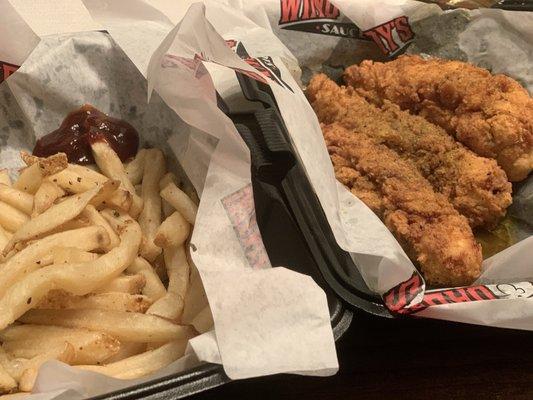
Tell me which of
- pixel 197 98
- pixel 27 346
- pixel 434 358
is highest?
pixel 197 98

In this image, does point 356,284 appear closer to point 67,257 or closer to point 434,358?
point 434,358

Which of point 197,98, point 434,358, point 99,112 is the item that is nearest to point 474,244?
point 434,358

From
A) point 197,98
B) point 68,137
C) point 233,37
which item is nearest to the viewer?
point 197,98

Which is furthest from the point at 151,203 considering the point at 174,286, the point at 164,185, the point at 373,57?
the point at 373,57

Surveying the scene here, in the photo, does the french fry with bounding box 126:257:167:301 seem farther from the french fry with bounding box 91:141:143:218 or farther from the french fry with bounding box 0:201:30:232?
the french fry with bounding box 0:201:30:232

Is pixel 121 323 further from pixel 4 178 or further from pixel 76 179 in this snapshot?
pixel 4 178

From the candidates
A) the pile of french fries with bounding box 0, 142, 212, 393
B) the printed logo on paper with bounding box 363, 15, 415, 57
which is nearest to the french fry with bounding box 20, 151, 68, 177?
the pile of french fries with bounding box 0, 142, 212, 393
